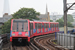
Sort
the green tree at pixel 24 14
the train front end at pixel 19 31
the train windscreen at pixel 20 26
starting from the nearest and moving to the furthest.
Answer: the train front end at pixel 19 31 < the train windscreen at pixel 20 26 < the green tree at pixel 24 14

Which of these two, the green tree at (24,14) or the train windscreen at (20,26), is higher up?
the green tree at (24,14)

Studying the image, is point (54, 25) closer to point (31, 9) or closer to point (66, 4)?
point (66, 4)

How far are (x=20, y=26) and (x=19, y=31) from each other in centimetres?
56

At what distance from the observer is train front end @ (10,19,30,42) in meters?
16.8

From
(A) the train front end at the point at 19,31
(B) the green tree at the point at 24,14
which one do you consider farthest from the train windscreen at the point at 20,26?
(B) the green tree at the point at 24,14

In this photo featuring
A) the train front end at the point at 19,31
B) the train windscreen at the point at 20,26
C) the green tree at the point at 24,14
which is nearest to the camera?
the train front end at the point at 19,31

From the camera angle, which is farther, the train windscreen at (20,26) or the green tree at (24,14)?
the green tree at (24,14)

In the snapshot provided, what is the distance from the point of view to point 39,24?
26.7 m

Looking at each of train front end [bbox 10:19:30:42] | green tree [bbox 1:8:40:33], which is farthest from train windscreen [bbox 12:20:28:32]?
green tree [bbox 1:8:40:33]

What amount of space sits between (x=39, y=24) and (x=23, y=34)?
1005 centimetres

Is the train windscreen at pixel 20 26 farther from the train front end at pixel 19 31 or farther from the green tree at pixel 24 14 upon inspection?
the green tree at pixel 24 14

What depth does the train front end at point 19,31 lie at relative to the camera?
55.1ft

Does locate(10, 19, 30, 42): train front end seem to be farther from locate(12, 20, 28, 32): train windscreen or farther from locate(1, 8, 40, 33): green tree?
locate(1, 8, 40, 33): green tree

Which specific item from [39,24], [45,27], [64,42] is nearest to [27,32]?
[64,42]
